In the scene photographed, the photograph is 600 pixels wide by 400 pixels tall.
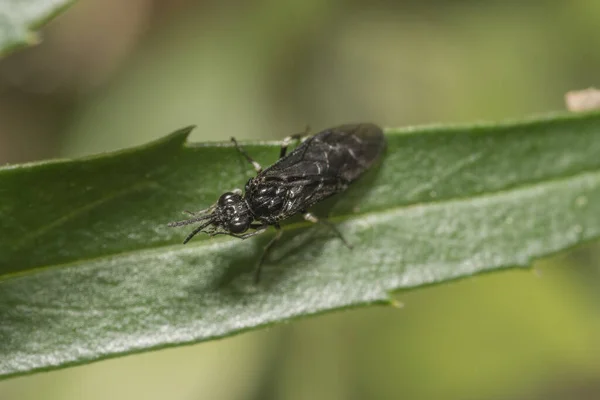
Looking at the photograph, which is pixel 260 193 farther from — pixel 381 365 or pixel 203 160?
pixel 381 365

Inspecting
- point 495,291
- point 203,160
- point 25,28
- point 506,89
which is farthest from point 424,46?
point 25,28

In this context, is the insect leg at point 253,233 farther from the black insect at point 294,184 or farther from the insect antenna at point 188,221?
the insect antenna at point 188,221

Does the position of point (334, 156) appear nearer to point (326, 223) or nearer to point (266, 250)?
point (326, 223)

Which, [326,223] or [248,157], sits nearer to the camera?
[248,157]

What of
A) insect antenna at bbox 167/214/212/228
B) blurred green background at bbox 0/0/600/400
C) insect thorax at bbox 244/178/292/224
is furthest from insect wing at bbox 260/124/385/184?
blurred green background at bbox 0/0/600/400

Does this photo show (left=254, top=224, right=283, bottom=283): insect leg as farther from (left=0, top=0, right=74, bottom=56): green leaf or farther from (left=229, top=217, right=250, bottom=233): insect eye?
(left=0, top=0, right=74, bottom=56): green leaf

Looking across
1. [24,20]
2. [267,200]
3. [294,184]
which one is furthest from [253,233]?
[24,20]
